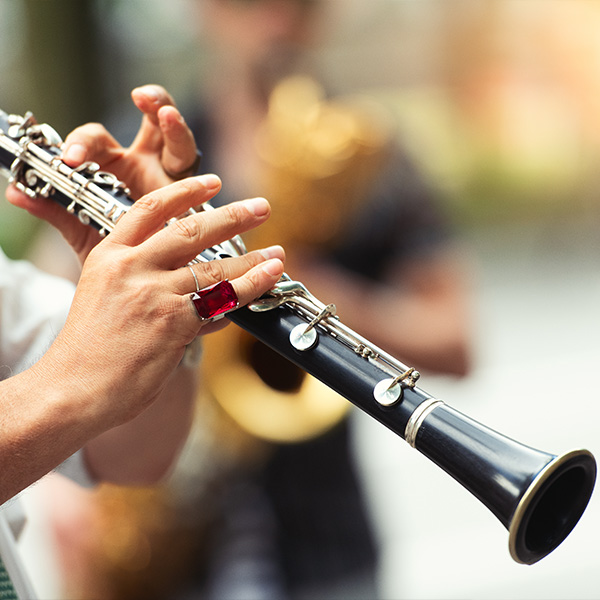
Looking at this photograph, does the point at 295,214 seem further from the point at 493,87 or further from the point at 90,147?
the point at 493,87

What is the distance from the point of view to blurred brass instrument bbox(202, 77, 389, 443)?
131 centimetres

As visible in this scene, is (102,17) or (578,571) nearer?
(102,17)

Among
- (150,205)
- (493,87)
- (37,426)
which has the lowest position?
(37,426)

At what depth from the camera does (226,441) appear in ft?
4.42

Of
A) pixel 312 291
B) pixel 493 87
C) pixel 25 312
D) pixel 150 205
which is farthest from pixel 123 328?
pixel 493 87

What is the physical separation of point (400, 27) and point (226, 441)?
309cm

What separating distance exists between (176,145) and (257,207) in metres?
0.24

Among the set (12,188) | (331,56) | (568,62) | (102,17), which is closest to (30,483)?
(12,188)

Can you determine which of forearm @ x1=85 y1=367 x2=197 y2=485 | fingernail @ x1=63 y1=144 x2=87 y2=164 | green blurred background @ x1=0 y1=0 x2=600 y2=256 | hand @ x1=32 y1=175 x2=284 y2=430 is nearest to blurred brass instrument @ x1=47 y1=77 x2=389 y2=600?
forearm @ x1=85 y1=367 x2=197 y2=485

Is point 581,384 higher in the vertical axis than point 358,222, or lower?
higher

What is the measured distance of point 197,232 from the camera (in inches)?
24.0

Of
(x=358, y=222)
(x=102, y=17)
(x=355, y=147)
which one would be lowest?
(x=358, y=222)

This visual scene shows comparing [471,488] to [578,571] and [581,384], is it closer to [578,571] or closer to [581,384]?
[578,571]

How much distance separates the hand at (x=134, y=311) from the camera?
575mm
